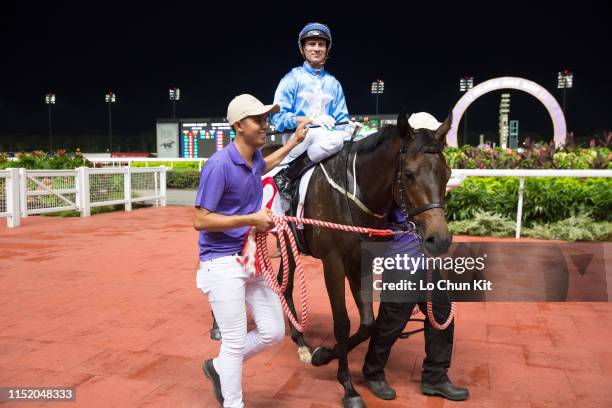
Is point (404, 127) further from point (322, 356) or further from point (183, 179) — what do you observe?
point (183, 179)

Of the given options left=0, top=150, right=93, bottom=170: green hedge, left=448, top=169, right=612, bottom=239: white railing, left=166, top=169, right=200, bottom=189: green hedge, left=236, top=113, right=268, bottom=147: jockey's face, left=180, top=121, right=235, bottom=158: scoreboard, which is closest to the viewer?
left=236, top=113, right=268, bottom=147: jockey's face

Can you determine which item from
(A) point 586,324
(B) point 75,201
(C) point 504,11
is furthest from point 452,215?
(C) point 504,11

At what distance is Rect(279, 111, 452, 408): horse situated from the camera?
2.35 metres

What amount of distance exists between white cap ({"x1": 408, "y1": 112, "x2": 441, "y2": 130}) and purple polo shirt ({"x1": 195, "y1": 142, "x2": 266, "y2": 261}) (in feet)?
3.43

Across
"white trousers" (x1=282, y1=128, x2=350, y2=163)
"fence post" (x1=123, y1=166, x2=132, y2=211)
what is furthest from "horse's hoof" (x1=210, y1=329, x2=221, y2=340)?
"fence post" (x1=123, y1=166, x2=132, y2=211)

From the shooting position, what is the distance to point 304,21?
135 ft

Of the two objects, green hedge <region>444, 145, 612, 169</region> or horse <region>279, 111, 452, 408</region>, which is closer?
horse <region>279, 111, 452, 408</region>

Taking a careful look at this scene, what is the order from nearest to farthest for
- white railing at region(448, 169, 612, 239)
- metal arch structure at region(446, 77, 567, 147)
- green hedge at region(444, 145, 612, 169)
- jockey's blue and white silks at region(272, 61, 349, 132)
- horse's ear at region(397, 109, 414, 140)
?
horse's ear at region(397, 109, 414, 140)
jockey's blue and white silks at region(272, 61, 349, 132)
white railing at region(448, 169, 612, 239)
green hedge at region(444, 145, 612, 169)
metal arch structure at region(446, 77, 567, 147)

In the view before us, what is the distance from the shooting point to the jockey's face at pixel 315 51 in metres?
3.54

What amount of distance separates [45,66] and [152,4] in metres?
16.8

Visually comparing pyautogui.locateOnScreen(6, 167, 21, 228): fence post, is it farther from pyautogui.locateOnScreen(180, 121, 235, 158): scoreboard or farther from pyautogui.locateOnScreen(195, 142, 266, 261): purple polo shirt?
pyautogui.locateOnScreen(180, 121, 235, 158): scoreboard

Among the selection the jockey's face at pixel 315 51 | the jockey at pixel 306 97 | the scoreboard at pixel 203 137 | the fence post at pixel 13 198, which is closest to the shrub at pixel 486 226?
the jockey at pixel 306 97

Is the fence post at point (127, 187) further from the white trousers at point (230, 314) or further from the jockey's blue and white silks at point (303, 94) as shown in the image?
the white trousers at point (230, 314)

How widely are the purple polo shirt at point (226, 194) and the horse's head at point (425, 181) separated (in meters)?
0.83
